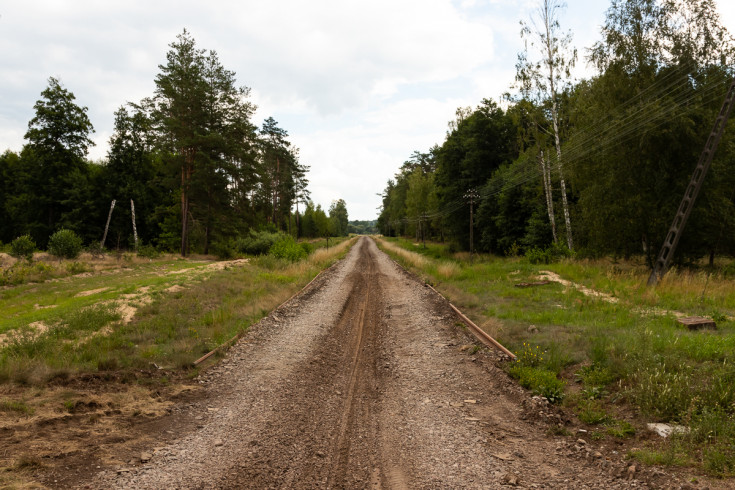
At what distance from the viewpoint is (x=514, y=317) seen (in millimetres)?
11297

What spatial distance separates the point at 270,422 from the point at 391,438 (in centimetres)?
184

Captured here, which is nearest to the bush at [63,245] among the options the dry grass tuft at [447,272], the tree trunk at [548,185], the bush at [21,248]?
the bush at [21,248]

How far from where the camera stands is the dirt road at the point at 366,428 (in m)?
4.22

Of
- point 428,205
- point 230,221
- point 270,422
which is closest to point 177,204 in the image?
point 230,221

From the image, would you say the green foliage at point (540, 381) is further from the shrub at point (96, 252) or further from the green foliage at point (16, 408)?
the shrub at point (96, 252)

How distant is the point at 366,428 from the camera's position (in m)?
5.50

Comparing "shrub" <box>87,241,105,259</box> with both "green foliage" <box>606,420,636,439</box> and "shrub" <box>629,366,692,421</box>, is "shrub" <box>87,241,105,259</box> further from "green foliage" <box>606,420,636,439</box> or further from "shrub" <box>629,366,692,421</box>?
"shrub" <box>629,366,692,421</box>

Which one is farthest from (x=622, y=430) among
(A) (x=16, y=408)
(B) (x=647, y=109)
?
(B) (x=647, y=109)

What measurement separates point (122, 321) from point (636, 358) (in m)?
12.8

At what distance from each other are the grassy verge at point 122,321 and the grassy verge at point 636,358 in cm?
751

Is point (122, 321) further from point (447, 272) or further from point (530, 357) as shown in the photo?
point (447, 272)

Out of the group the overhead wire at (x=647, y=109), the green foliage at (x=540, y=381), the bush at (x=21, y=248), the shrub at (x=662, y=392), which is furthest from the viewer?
the bush at (x=21, y=248)

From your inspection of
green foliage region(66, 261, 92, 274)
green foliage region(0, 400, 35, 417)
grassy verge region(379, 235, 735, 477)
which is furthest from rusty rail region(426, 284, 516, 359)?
green foliage region(66, 261, 92, 274)

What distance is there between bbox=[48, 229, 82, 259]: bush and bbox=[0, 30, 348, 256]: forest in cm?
456
